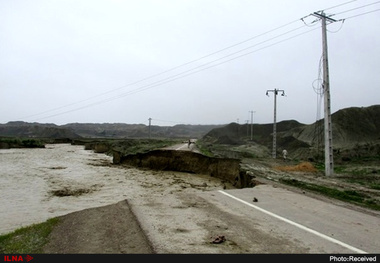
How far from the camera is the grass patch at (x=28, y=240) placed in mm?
6430

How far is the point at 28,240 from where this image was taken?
712cm

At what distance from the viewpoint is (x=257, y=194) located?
11.9 metres

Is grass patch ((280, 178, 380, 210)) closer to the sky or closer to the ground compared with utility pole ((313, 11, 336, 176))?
closer to the ground

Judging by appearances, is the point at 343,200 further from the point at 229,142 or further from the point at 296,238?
the point at 229,142

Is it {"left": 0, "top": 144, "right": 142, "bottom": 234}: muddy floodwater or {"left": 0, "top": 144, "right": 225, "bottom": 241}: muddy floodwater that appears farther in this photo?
{"left": 0, "top": 144, "right": 142, "bottom": 234}: muddy floodwater

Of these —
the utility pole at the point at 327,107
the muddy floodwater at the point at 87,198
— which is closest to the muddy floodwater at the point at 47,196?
the muddy floodwater at the point at 87,198

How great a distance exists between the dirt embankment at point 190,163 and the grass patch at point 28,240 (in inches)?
523

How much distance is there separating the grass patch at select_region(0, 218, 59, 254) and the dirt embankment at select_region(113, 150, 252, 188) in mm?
13295

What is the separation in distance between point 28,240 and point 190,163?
884 inches

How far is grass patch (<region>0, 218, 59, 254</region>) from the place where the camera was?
253 inches

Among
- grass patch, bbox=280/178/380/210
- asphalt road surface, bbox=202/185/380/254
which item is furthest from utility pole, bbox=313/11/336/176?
asphalt road surface, bbox=202/185/380/254
